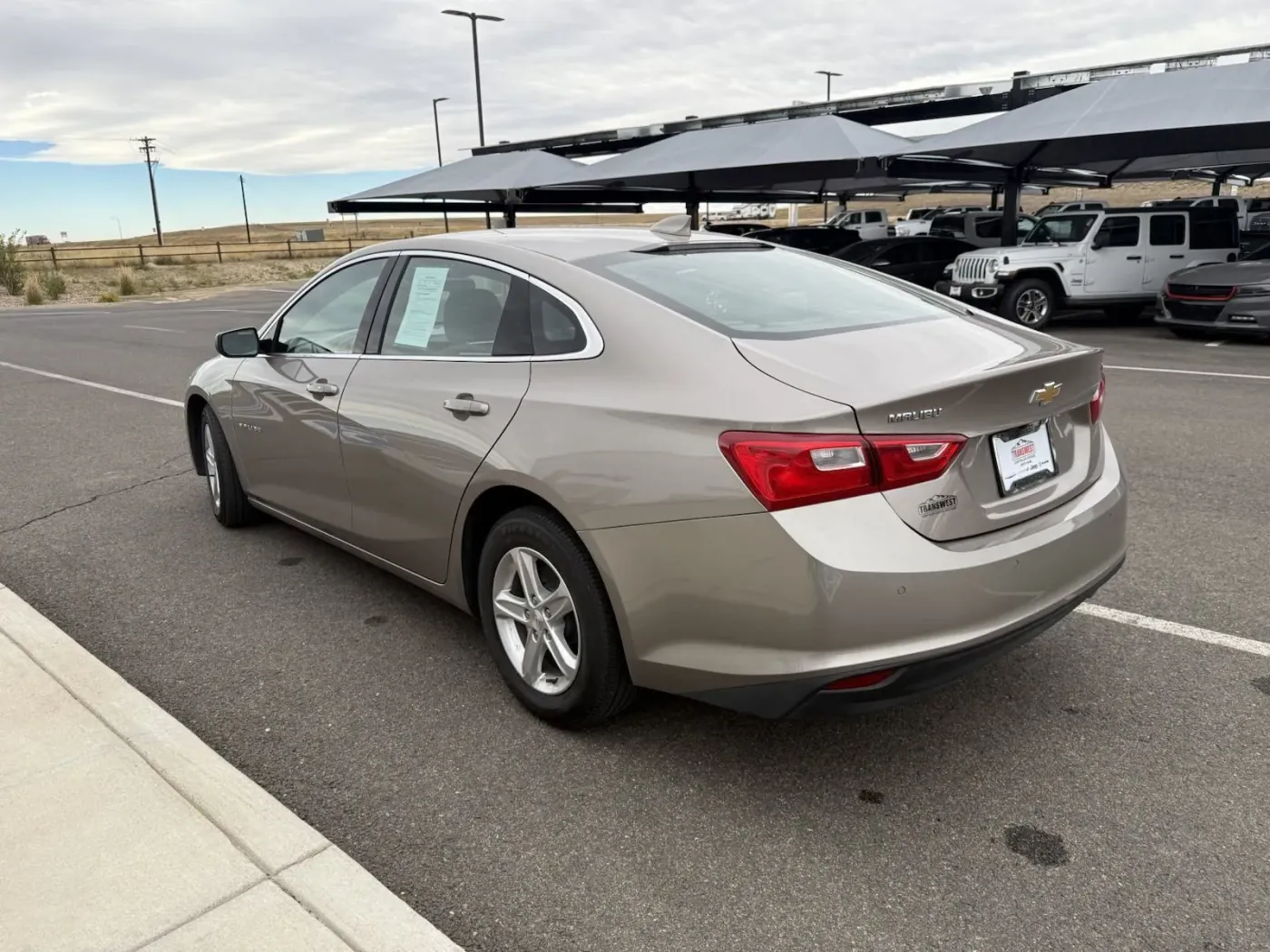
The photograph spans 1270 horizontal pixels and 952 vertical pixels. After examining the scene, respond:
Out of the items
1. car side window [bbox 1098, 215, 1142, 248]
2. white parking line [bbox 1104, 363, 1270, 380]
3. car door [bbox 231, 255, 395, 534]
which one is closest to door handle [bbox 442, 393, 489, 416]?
car door [bbox 231, 255, 395, 534]

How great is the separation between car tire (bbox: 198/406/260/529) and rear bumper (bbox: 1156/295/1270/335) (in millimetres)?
12167

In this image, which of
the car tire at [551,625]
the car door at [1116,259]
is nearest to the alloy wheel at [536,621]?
the car tire at [551,625]

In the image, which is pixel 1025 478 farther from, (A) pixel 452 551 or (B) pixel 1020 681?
(A) pixel 452 551

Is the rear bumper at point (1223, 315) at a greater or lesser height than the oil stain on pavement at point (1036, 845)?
greater

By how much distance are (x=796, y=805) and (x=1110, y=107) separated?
1650 centimetres

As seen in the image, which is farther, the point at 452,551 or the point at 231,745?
the point at 452,551

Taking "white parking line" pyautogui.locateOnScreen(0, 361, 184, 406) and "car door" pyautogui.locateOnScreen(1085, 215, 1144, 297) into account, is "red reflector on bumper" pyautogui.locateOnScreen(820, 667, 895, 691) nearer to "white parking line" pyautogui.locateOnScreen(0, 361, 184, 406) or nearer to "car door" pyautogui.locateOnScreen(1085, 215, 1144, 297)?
"white parking line" pyautogui.locateOnScreen(0, 361, 184, 406)

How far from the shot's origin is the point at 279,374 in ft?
14.7

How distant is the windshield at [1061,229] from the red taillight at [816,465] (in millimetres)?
14173

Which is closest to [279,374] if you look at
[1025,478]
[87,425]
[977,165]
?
[1025,478]

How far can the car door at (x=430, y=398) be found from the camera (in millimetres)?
3283

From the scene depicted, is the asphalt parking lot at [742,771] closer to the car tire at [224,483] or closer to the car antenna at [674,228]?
the car tire at [224,483]

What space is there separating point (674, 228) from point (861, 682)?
220 cm

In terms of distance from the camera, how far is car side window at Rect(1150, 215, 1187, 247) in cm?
1497
